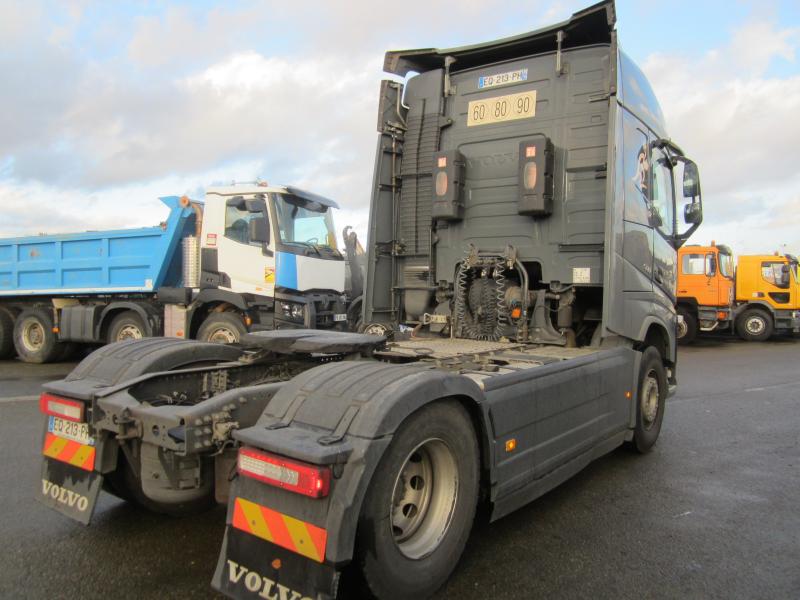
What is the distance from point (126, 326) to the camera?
10383 millimetres

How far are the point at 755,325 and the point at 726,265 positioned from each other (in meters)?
2.50

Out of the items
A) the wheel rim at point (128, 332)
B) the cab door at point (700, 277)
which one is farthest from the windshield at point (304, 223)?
the cab door at point (700, 277)

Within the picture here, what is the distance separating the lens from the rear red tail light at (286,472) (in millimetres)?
2168

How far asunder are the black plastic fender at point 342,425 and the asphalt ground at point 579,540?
2.92 ft

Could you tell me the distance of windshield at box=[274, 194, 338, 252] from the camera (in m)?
9.38

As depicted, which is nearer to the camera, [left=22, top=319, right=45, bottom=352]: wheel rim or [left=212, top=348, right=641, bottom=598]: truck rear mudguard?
[left=212, top=348, right=641, bottom=598]: truck rear mudguard

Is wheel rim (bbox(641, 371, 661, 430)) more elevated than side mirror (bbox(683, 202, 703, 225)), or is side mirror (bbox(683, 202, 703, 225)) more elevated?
side mirror (bbox(683, 202, 703, 225))

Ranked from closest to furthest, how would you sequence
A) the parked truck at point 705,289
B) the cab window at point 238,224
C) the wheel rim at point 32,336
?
the cab window at point 238,224
the wheel rim at point 32,336
the parked truck at point 705,289

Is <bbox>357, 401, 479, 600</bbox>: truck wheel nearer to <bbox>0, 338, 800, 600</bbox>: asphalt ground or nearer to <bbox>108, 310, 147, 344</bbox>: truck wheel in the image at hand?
<bbox>0, 338, 800, 600</bbox>: asphalt ground

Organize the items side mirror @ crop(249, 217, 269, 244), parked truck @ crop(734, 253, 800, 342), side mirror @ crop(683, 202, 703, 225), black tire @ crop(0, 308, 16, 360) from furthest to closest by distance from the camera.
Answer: parked truck @ crop(734, 253, 800, 342) → black tire @ crop(0, 308, 16, 360) → side mirror @ crop(249, 217, 269, 244) → side mirror @ crop(683, 202, 703, 225)

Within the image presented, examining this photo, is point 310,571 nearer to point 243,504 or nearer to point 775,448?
point 243,504

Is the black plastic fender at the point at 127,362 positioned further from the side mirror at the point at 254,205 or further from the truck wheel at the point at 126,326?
the truck wheel at the point at 126,326

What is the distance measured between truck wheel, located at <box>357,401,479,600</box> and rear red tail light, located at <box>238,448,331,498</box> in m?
0.25

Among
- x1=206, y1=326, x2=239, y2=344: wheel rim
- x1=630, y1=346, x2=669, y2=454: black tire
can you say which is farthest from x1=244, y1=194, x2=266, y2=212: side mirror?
x1=630, y1=346, x2=669, y2=454: black tire
